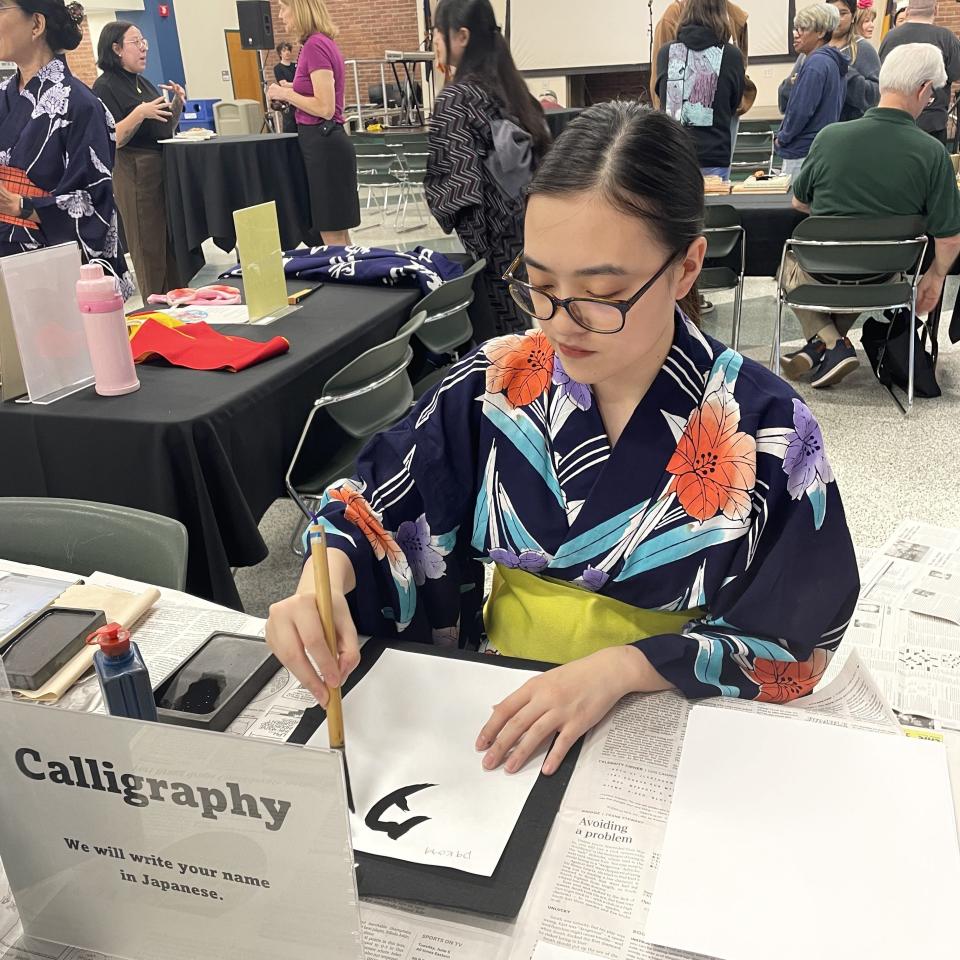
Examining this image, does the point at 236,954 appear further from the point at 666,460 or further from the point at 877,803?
the point at 666,460

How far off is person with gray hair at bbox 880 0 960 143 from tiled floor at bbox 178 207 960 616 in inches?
70.7

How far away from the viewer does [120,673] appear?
79 centimetres

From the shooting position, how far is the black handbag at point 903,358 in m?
3.60

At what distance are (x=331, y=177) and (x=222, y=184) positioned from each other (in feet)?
1.79

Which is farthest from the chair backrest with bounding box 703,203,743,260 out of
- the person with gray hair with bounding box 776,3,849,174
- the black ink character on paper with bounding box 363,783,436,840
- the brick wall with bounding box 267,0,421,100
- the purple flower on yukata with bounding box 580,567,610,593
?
the brick wall with bounding box 267,0,421,100

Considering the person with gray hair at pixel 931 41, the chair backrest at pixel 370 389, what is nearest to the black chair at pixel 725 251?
the person with gray hair at pixel 931 41

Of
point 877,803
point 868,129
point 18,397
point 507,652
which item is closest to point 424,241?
point 868,129

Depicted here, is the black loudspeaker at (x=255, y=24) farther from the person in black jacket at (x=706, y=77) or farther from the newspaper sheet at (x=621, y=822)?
the newspaper sheet at (x=621, y=822)

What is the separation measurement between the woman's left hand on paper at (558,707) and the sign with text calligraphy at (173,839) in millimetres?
280

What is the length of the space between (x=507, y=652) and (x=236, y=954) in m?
0.63

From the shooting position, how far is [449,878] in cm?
72

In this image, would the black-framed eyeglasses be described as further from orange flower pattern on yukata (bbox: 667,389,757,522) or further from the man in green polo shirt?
the man in green polo shirt

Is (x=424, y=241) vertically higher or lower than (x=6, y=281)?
lower

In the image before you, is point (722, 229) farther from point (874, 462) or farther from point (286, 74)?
point (286, 74)
